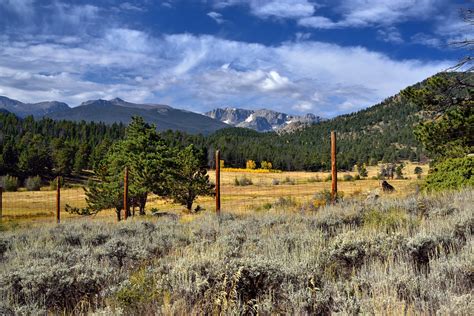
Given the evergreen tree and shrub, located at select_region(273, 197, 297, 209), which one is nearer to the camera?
shrub, located at select_region(273, 197, 297, 209)

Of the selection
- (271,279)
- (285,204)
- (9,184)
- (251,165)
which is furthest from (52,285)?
(251,165)

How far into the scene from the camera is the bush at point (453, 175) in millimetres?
15414

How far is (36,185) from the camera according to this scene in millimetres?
94188

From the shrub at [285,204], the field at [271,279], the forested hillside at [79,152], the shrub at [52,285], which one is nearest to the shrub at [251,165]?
the forested hillside at [79,152]

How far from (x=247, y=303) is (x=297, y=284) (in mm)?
631

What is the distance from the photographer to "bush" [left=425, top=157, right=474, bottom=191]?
1541 centimetres

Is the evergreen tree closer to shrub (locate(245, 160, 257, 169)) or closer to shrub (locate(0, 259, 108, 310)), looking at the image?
shrub (locate(0, 259, 108, 310))

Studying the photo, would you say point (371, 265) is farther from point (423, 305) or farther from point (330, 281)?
point (423, 305)

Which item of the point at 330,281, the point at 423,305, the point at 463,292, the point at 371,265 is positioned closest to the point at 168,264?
the point at 330,281

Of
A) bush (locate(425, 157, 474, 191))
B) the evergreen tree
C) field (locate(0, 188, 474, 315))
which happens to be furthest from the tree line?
field (locate(0, 188, 474, 315))

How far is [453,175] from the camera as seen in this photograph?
16.1 m

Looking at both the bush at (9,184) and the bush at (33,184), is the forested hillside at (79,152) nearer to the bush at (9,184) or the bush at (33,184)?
the bush at (33,184)

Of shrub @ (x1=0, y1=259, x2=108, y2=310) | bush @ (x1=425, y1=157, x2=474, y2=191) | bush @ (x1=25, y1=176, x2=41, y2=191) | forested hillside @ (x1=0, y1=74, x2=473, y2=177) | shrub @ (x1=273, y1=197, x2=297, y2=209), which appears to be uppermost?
forested hillside @ (x1=0, y1=74, x2=473, y2=177)

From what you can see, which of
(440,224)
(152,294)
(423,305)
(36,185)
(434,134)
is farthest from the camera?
(36,185)
